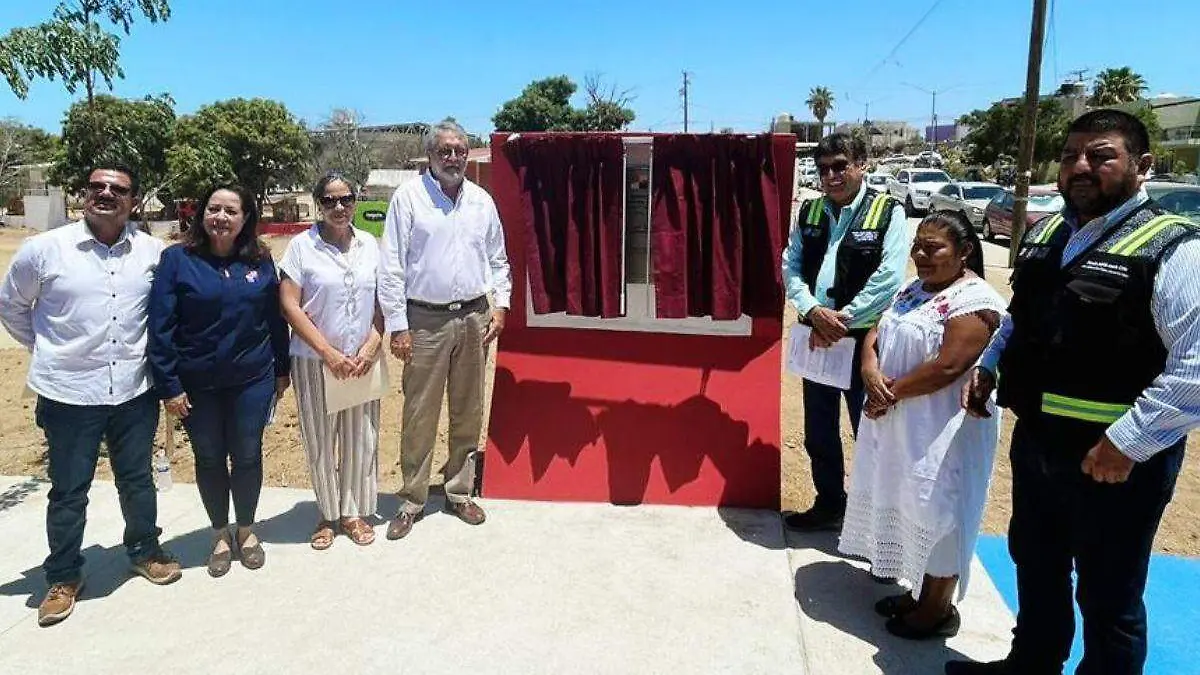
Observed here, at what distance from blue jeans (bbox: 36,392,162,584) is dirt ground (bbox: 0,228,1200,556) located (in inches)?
70.6

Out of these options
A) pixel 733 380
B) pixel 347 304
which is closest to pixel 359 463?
pixel 347 304

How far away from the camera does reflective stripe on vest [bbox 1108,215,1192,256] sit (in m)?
2.00

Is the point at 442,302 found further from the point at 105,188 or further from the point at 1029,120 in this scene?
the point at 1029,120

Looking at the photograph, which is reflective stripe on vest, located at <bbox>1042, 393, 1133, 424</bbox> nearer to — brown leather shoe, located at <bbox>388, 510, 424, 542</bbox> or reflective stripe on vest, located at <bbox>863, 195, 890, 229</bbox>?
reflective stripe on vest, located at <bbox>863, 195, 890, 229</bbox>

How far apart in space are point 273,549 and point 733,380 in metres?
2.52

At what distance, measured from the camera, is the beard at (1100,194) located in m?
2.09

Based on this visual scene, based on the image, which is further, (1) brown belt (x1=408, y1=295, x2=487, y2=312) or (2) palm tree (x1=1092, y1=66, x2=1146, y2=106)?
(2) palm tree (x1=1092, y1=66, x2=1146, y2=106)

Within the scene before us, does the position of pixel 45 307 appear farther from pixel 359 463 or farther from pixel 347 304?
pixel 359 463

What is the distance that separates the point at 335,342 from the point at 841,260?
2.32 metres

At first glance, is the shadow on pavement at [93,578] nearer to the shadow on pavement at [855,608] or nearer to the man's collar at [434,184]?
the man's collar at [434,184]

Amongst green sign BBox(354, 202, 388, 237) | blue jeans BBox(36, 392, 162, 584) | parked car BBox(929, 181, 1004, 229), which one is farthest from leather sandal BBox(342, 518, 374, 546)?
green sign BBox(354, 202, 388, 237)

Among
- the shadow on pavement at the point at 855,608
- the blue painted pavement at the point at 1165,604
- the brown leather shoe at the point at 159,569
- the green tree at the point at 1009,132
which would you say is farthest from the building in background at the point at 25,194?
the green tree at the point at 1009,132

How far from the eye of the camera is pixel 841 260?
3.40m

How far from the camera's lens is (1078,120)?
215 centimetres
